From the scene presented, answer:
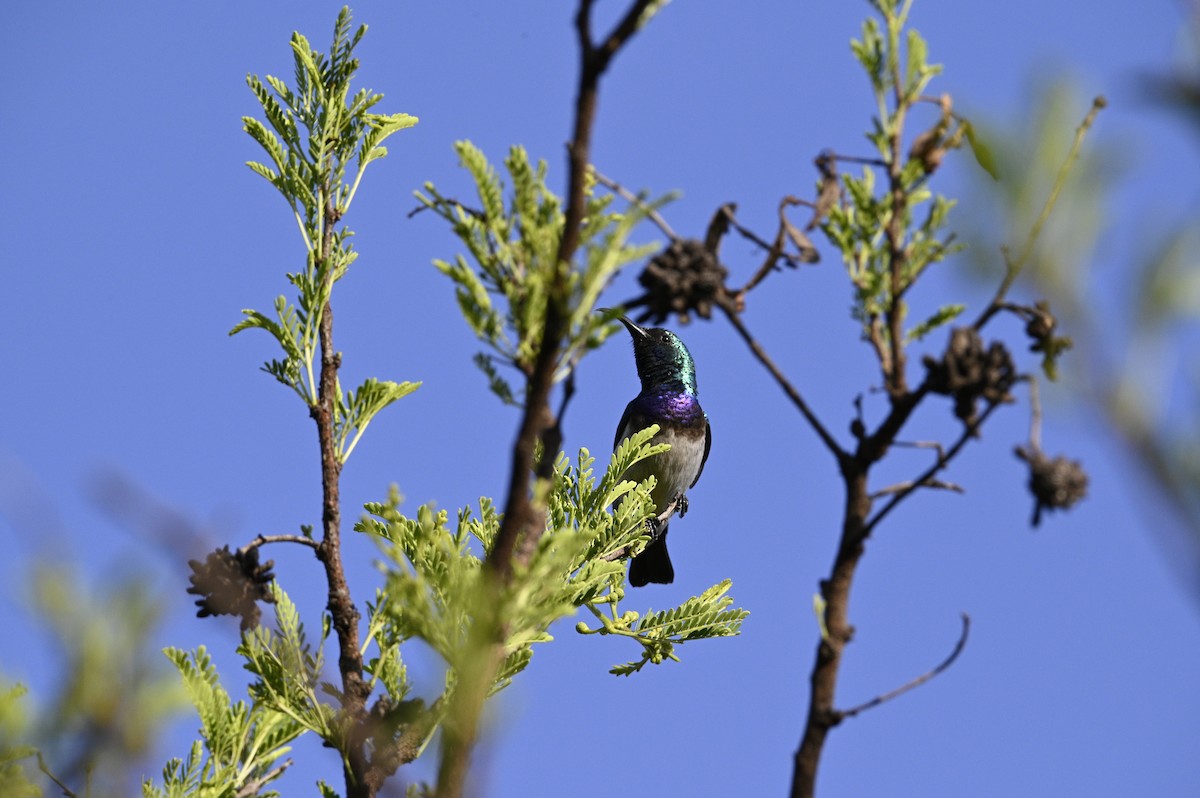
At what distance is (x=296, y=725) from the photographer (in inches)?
127

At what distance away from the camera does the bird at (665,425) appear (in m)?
7.57

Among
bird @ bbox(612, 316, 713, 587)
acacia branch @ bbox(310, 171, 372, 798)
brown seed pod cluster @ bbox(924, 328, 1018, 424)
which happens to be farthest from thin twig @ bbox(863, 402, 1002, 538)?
bird @ bbox(612, 316, 713, 587)

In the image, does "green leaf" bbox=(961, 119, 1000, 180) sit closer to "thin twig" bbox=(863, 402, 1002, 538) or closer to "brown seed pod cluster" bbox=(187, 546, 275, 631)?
"thin twig" bbox=(863, 402, 1002, 538)

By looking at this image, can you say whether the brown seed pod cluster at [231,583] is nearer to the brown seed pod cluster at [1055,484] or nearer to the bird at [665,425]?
the brown seed pod cluster at [1055,484]

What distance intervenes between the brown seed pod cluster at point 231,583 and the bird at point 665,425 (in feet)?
15.5

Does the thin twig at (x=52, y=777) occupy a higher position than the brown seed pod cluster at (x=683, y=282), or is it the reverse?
the brown seed pod cluster at (x=683, y=282)

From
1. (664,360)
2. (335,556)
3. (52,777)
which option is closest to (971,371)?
(335,556)

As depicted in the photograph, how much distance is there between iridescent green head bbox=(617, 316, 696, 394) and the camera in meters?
8.02

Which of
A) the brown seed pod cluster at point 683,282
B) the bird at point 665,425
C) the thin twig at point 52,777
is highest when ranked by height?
the bird at point 665,425

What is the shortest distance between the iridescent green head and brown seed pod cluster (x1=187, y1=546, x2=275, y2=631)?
17.8 feet

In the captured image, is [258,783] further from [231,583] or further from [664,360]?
[664,360]

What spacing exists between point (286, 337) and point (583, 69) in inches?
67.8

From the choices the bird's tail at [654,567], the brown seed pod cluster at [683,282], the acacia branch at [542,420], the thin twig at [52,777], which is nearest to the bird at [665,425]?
the bird's tail at [654,567]

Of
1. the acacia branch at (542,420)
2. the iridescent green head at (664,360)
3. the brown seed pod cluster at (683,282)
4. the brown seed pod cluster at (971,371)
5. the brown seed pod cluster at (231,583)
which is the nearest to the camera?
the acacia branch at (542,420)
